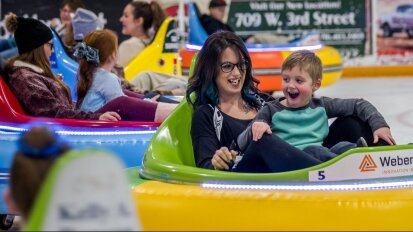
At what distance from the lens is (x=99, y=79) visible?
15.3 feet

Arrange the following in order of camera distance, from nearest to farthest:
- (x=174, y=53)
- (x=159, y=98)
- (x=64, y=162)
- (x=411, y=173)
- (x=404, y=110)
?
(x=64, y=162) → (x=411, y=173) → (x=159, y=98) → (x=174, y=53) → (x=404, y=110)

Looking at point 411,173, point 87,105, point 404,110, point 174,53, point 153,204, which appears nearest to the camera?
point 153,204

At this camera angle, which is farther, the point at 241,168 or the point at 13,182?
the point at 241,168

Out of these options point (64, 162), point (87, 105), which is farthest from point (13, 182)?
point (87, 105)

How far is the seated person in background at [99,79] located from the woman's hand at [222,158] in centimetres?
142

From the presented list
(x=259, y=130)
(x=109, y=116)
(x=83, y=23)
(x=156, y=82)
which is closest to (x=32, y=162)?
(x=259, y=130)

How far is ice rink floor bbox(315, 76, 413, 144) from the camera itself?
7324mm

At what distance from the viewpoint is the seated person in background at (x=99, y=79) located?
457cm

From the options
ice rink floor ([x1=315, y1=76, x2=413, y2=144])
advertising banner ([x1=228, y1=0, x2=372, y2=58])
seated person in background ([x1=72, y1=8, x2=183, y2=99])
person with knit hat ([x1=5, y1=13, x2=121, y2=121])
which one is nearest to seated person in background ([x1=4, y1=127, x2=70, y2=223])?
person with knit hat ([x1=5, y1=13, x2=121, y2=121])

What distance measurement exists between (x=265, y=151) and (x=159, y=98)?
6.79 feet

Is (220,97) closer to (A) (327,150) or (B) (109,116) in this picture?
(A) (327,150)

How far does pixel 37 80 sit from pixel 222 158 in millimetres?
1521

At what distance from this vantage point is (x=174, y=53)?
740cm

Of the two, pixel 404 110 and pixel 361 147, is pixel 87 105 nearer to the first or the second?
pixel 361 147
